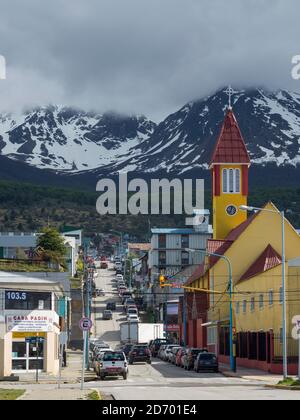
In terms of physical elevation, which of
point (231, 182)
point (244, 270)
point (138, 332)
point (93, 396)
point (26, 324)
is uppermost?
point (231, 182)

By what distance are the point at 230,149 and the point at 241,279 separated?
83.4 ft

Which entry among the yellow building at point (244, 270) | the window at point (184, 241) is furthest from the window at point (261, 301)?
the window at point (184, 241)

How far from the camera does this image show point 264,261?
262 ft

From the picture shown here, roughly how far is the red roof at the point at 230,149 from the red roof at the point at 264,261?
62.8ft

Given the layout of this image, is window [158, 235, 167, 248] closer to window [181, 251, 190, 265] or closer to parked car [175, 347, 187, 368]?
window [181, 251, 190, 265]

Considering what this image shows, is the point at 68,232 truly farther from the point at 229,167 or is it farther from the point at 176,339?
the point at 229,167

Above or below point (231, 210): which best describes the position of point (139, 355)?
below

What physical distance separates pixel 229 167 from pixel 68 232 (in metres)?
91.5

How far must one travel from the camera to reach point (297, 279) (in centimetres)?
5772

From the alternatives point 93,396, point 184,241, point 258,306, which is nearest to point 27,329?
point 258,306

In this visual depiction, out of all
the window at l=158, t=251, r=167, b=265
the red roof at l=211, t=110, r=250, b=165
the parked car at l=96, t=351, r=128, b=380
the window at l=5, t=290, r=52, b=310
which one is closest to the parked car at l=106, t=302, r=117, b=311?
the window at l=158, t=251, r=167, b=265

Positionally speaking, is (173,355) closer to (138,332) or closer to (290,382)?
(138,332)

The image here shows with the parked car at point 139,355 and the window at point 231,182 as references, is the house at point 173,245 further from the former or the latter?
the parked car at point 139,355
